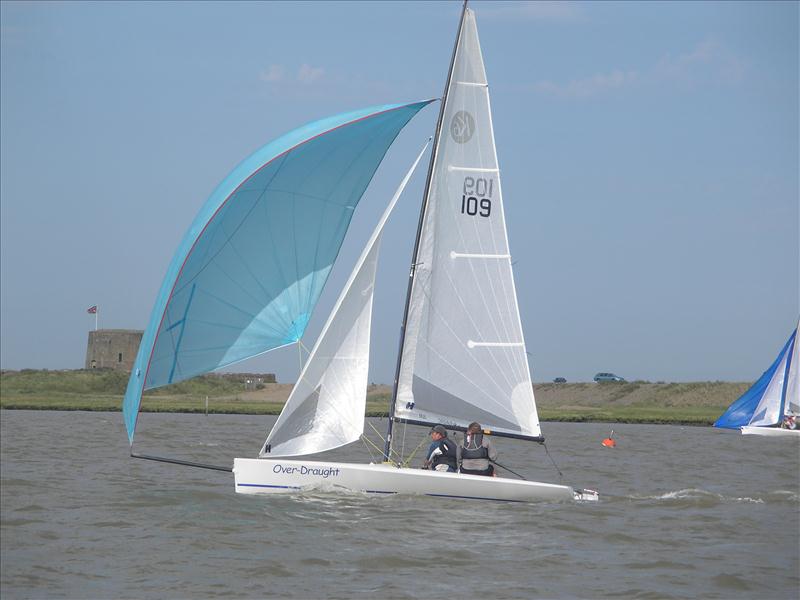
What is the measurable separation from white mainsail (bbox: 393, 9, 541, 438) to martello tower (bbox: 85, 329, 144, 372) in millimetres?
82074

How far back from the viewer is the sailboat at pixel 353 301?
2027cm

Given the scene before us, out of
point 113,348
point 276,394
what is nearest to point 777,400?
point 276,394

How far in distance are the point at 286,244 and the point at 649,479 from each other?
12.7 meters

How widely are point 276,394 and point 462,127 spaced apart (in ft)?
223

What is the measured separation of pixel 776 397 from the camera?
5359 cm

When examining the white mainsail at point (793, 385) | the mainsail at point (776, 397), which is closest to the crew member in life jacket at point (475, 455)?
the mainsail at point (776, 397)

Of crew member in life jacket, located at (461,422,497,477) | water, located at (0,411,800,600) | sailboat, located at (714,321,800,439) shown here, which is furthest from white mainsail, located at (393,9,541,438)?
sailboat, located at (714,321,800,439)

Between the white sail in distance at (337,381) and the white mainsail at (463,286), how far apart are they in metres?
0.84

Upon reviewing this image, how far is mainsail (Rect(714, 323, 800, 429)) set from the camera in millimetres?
53250

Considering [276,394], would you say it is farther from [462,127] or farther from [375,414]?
[462,127]

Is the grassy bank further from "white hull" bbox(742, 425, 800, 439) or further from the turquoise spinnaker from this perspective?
the turquoise spinnaker

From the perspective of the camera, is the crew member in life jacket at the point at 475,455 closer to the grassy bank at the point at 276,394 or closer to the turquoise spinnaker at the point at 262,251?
the turquoise spinnaker at the point at 262,251

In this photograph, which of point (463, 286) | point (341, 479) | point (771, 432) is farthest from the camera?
point (771, 432)

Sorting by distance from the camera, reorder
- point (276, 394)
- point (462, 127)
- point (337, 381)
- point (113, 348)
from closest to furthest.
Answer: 1. point (337, 381)
2. point (462, 127)
3. point (276, 394)
4. point (113, 348)
